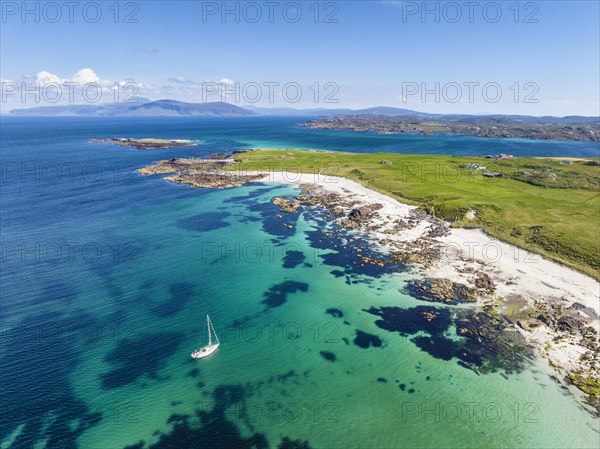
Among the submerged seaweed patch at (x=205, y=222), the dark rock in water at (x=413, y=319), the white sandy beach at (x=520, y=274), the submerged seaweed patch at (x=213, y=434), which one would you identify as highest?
the submerged seaweed patch at (x=205, y=222)

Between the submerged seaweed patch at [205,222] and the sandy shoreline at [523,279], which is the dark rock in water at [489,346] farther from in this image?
the submerged seaweed patch at [205,222]

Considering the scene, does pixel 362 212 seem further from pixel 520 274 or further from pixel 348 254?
pixel 520 274

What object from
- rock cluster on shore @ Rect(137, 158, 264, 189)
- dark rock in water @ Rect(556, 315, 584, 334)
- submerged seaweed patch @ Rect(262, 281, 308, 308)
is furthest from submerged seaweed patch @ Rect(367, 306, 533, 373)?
rock cluster on shore @ Rect(137, 158, 264, 189)

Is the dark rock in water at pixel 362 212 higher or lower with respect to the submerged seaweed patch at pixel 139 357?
higher

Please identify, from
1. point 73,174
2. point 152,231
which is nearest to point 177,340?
point 152,231

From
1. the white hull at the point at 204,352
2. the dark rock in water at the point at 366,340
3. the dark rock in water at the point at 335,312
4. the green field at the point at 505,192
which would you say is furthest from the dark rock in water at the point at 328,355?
the green field at the point at 505,192

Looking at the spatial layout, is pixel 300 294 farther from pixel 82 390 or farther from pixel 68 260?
pixel 68 260

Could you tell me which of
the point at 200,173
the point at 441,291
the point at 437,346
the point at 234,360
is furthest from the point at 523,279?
the point at 200,173
